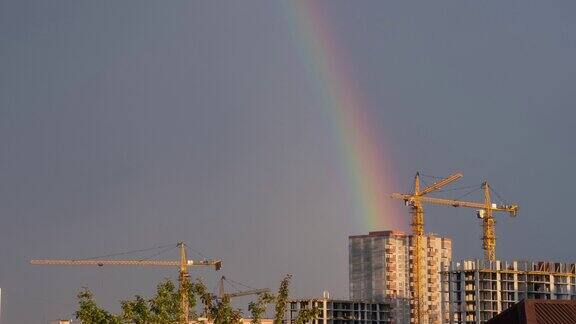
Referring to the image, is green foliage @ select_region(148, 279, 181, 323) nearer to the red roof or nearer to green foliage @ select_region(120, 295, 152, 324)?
green foliage @ select_region(120, 295, 152, 324)

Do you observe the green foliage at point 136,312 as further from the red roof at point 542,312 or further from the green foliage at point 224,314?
the red roof at point 542,312

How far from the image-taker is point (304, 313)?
256 ft

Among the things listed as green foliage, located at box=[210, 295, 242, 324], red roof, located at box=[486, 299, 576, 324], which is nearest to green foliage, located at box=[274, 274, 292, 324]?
green foliage, located at box=[210, 295, 242, 324]

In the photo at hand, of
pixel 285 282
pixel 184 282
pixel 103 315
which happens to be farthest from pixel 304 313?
pixel 103 315

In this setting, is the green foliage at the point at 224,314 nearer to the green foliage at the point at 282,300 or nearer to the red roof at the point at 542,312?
the green foliage at the point at 282,300

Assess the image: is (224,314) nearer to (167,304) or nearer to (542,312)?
(167,304)

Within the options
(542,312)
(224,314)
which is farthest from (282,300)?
(542,312)

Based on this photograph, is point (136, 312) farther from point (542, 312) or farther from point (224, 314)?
point (542, 312)

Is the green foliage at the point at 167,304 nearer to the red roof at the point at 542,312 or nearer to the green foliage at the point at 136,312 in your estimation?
the green foliage at the point at 136,312

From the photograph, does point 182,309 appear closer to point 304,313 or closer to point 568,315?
point 304,313

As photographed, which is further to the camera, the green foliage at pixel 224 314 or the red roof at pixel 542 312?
the red roof at pixel 542 312

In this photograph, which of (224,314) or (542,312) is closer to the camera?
(224,314)

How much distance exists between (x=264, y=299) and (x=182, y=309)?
11.2 meters

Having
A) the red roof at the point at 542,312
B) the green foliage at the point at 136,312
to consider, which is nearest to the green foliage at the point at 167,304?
the green foliage at the point at 136,312
